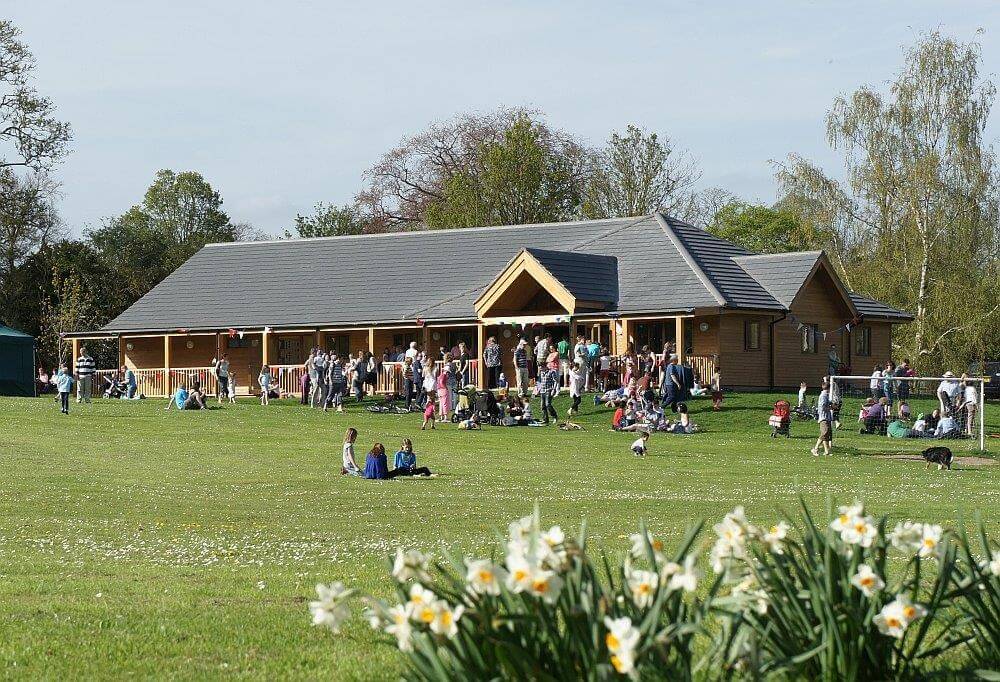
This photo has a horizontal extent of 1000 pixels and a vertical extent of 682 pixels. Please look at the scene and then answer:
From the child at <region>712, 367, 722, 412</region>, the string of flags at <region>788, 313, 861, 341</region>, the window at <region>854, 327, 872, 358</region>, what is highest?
the string of flags at <region>788, 313, 861, 341</region>

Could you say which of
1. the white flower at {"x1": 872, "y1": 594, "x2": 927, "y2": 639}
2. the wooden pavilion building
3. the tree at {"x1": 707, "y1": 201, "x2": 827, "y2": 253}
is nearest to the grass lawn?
the white flower at {"x1": 872, "y1": 594, "x2": 927, "y2": 639}

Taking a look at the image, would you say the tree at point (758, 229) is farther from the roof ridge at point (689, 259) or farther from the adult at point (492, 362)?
the adult at point (492, 362)

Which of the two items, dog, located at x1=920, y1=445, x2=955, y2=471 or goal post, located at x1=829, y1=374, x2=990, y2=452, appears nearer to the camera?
dog, located at x1=920, y1=445, x2=955, y2=471

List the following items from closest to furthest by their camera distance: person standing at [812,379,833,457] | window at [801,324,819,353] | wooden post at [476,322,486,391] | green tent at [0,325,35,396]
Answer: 1. person standing at [812,379,833,457]
2. wooden post at [476,322,486,391]
3. window at [801,324,819,353]
4. green tent at [0,325,35,396]

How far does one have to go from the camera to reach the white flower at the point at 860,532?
21.9 feet

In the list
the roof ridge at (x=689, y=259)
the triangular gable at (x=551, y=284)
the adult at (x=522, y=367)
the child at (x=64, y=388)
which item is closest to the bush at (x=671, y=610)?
the child at (x=64, y=388)

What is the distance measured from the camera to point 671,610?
253 inches

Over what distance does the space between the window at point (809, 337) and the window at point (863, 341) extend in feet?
10.4

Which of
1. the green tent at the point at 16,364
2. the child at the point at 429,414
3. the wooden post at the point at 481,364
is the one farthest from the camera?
the green tent at the point at 16,364

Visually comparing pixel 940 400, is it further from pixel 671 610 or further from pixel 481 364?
pixel 671 610

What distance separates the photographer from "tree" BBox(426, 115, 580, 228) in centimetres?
7831

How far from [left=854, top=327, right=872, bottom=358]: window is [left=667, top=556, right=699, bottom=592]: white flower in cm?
4976

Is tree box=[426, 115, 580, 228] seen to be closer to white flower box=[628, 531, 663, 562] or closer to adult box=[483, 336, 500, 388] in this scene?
adult box=[483, 336, 500, 388]

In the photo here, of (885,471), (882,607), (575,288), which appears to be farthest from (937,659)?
(575,288)
